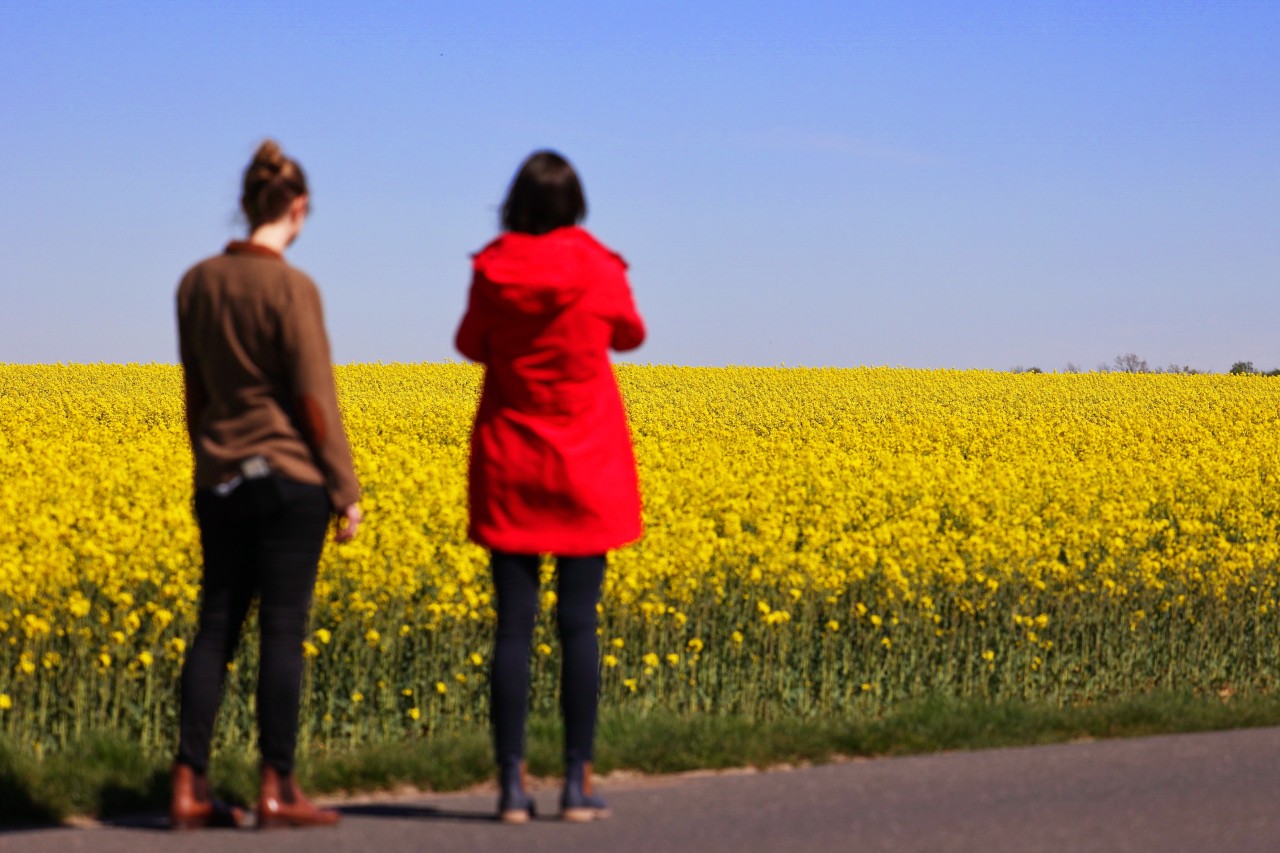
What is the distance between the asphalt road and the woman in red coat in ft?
0.98

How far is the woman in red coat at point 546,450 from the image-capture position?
17.5ft

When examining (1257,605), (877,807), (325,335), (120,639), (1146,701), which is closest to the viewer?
(325,335)

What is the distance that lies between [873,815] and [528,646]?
137 centimetres

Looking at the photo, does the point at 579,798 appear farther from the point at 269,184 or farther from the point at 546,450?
the point at 269,184

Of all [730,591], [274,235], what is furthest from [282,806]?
[730,591]

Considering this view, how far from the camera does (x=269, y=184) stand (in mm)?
5164

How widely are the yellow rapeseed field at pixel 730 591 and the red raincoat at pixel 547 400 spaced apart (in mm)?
2994

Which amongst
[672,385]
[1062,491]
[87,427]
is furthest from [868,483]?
[672,385]

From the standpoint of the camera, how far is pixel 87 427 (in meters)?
22.6

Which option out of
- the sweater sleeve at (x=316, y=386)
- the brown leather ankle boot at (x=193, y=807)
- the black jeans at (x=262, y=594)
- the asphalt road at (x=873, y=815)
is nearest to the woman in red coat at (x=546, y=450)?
the asphalt road at (x=873, y=815)

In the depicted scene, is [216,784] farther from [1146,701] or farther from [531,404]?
[1146,701]

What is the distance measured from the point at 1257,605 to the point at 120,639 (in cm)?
779

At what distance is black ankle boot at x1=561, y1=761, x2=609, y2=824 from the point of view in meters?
5.37

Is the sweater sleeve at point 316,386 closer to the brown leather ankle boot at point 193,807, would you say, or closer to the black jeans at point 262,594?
the black jeans at point 262,594
